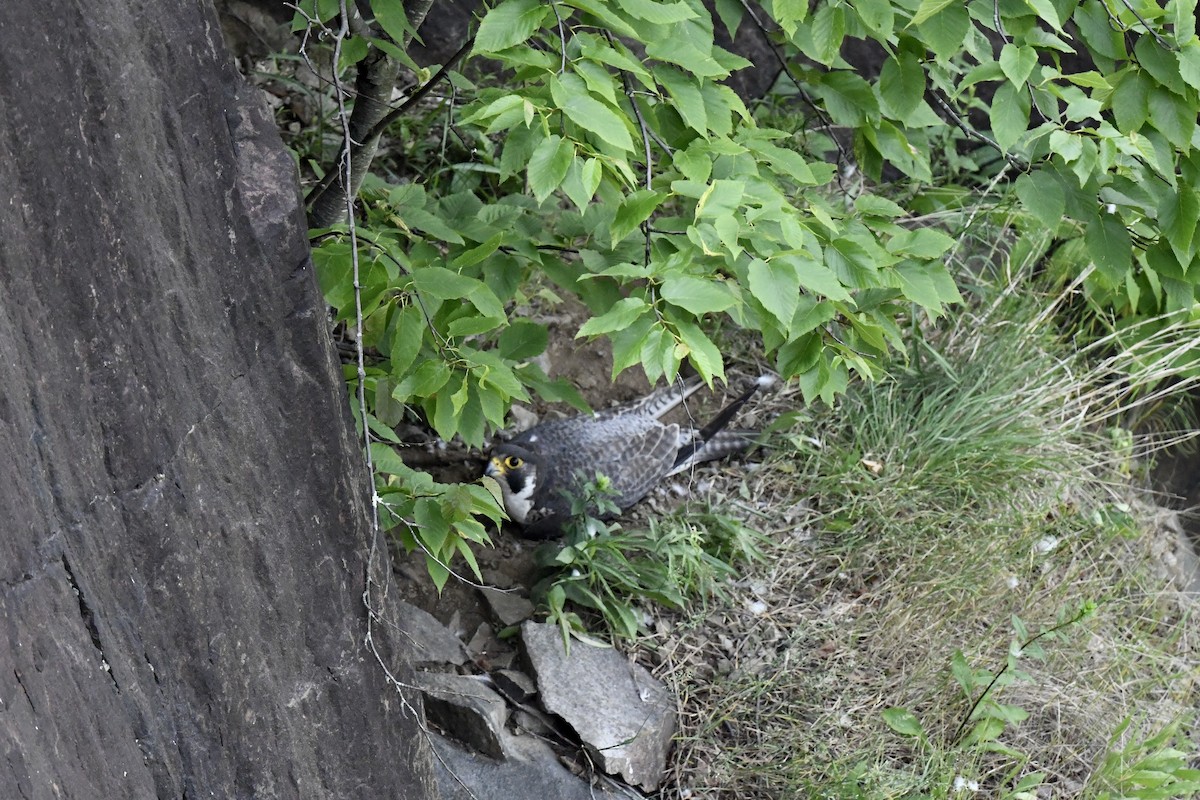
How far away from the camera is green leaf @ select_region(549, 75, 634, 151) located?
6.07ft

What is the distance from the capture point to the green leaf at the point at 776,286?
1.97 metres

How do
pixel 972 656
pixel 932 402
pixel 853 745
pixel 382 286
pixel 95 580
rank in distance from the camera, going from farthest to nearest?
pixel 932 402
pixel 972 656
pixel 853 745
pixel 382 286
pixel 95 580

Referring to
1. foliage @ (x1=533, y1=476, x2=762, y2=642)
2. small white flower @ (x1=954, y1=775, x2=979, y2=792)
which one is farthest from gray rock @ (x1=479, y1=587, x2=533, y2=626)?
small white flower @ (x1=954, y1=775, x2=979, y2=792)

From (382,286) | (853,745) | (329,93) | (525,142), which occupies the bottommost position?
(853,745)

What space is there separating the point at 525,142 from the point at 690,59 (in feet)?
1.12

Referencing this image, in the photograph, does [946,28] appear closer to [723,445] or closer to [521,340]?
[521,340]

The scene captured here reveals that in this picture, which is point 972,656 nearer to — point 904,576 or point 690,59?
point 904,576

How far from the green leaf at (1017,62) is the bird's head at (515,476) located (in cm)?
205

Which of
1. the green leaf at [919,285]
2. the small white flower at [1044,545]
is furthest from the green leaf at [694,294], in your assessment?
the small white flower at [1044,545]

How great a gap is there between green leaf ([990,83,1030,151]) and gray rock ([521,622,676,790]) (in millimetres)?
1917

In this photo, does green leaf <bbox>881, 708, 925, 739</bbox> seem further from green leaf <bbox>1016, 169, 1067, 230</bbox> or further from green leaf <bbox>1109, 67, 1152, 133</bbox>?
green leaf <bbox>1109, 67, 1152, 133</bbox>

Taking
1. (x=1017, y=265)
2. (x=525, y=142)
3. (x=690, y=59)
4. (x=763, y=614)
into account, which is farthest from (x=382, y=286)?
(x=1017, y=265)

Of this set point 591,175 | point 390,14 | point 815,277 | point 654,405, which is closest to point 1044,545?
point 654,405

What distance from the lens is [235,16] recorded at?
453 centimetres
